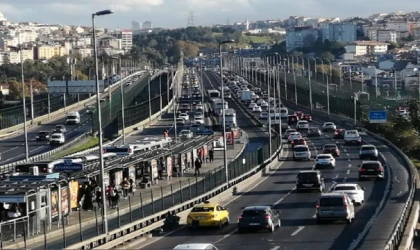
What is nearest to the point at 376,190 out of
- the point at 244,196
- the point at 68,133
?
the point at 244,196

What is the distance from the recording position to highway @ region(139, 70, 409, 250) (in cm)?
3219

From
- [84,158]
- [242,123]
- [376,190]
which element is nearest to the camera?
[84,158]

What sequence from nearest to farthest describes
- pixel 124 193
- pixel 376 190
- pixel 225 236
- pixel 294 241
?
1. pixel 294 241
2. pixel 225 236
3. pixel 124 193
4. pixel 376 190

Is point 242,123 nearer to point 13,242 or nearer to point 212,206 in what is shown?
→ point 212,206

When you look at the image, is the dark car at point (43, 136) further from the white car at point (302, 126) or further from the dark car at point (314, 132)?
the white car at point (302, 126)

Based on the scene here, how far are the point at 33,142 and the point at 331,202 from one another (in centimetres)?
5693

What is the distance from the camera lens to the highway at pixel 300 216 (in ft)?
106

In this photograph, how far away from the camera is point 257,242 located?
1283 inches

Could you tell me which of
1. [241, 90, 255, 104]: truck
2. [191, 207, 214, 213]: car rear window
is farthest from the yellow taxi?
[241, 90, 255, 104]: truck

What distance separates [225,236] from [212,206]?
3.14 m

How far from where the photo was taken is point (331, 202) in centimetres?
3666

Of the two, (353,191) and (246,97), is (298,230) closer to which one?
(353,191)

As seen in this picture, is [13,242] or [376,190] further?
[376,190]

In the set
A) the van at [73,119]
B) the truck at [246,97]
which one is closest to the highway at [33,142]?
the van at [73,119]
